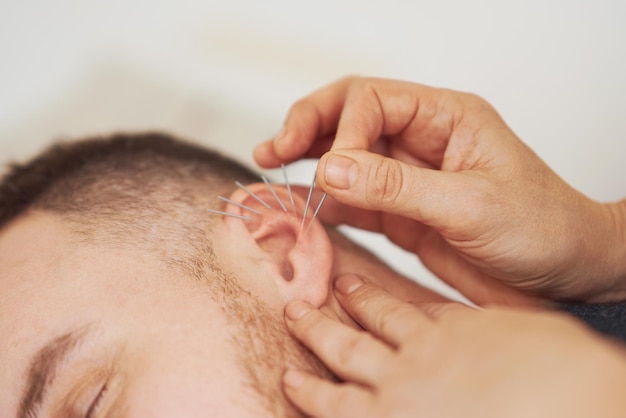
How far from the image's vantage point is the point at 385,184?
1.15 m

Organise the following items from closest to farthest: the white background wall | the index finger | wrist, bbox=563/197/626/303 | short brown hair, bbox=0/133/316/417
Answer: the index finger → short brown hair, bbox=0/133/316/417 → wrist, bbox=563/197/626/303 → the white background wall

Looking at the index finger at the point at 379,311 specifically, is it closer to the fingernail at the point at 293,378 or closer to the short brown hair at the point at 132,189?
the fingernail at the point at 293,378

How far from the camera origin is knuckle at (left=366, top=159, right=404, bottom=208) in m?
1.15

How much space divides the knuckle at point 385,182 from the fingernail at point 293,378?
0.40 meters

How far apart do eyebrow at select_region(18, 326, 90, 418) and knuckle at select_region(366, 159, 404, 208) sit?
2.17 feet

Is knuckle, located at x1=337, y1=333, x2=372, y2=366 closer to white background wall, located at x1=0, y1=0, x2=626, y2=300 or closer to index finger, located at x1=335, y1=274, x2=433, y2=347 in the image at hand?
index finger, located at x1=335, y1=274, x2=433, y2=347

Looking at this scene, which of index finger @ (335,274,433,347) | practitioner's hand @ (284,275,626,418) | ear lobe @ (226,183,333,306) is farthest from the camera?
ear lobe @ (226,183,333,306)

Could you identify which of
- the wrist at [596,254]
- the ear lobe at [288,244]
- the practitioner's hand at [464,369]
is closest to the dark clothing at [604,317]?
the wrist at [596,254]

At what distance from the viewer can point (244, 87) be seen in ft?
7.64

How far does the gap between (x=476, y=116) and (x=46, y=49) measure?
1.90m

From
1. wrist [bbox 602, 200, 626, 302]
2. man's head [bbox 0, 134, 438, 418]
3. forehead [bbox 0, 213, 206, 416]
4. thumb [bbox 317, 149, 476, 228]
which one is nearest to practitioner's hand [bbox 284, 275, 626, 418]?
man's head [bbox 0, 134, 438, 418]

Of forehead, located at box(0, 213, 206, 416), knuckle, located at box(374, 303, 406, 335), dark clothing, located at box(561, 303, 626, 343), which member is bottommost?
forehead, located at box(0, 213, 206, 416)

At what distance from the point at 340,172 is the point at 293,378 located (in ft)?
1.43

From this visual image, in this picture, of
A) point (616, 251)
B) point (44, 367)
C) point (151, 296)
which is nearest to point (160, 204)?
point (151, 296)
